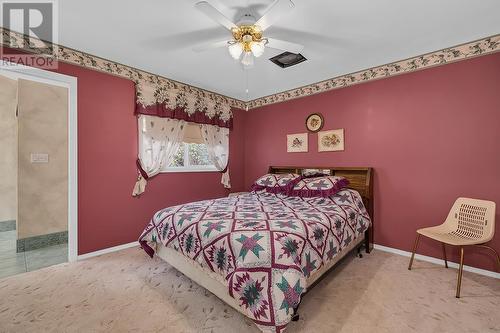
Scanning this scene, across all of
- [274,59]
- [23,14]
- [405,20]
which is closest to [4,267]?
[23,14]

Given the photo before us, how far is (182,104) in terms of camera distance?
378cm

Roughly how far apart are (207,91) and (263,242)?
336 centimetres

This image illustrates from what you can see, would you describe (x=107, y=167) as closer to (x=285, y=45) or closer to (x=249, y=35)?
(x=249, y=35)

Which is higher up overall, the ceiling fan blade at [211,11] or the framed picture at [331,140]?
the ceiling fan blade at [211,11]

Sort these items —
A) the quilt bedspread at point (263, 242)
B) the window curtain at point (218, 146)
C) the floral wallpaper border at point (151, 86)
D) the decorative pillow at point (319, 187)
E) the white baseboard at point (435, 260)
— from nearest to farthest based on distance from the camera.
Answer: the quilt bedspread at point (263, 242)
the white baseboard at point (435, 260)
the floral wallpaper border at point (151, 86)
the decorative pillow at point (319, 187)
the window curtain at point (218, 146)

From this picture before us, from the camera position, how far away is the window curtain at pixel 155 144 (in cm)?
336

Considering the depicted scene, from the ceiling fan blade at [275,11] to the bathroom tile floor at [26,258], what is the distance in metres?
3.57

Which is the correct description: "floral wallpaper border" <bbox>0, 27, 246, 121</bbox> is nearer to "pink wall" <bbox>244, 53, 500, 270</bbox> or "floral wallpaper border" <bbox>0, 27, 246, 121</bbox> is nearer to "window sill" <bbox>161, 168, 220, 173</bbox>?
"window sill" <bbox>161, 168, 220, 173</bbox>

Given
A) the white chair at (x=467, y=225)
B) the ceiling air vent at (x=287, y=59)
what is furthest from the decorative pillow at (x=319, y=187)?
the ceiling air vent at (x=287, y=59)

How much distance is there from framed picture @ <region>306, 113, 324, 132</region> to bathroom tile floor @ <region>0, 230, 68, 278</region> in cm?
406

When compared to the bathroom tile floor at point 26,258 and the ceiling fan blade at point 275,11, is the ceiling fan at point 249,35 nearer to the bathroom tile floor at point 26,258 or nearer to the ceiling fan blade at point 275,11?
the ceiling fan blade at point 275,11

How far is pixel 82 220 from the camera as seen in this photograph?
286 centimetres

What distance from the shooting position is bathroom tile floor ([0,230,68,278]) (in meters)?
2.64

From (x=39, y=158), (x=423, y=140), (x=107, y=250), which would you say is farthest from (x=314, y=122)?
(x=39, y=158)
